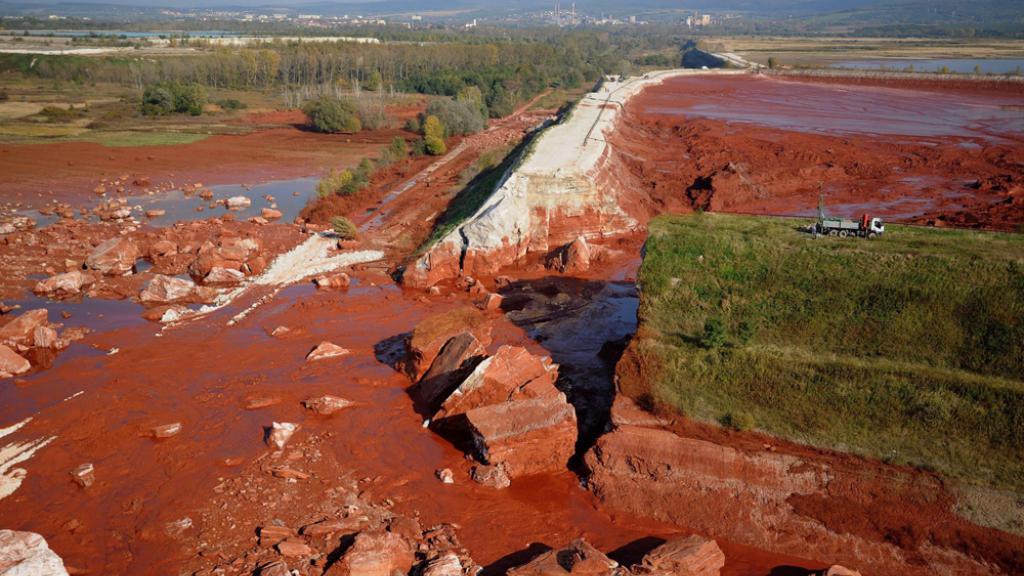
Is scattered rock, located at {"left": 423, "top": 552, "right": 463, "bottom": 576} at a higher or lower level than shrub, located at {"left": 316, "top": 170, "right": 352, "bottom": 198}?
lower

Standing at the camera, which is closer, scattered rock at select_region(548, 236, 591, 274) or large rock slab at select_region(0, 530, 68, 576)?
large rock slab at select_region(0, 530, 68, 576)

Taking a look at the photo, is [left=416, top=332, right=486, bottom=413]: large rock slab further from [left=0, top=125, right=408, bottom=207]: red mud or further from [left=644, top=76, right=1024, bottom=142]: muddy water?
[left=644, top=76, right=1024, bottom=142]: muddy water

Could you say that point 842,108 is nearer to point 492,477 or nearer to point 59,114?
point 492,477

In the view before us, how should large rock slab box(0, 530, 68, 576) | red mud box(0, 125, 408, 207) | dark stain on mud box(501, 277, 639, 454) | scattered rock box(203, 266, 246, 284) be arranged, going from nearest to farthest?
1. large rock slab box(0, 530, 68, 576)
2. dark stain on mud box(501, 277, 639, 454)
3. scattered rock box(203, 266, 246, 284)
4. red mud box(0, 125, 408, 207)

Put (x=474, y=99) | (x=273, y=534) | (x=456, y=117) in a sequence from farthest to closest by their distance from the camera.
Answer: (x=474, y=99)
(x=456, y=117)
(x=273, y=534)

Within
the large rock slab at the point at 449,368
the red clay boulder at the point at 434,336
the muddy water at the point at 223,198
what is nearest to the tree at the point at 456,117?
the muddy water at the point at 223,198

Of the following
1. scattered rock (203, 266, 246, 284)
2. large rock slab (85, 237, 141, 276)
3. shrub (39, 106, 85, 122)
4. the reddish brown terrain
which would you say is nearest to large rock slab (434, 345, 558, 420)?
the reddish brown terrain

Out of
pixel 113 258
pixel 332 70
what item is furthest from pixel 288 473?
pixel 332 70
